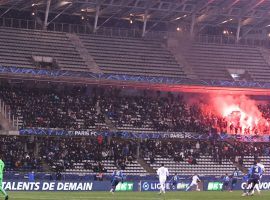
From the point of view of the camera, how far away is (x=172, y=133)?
218 ft

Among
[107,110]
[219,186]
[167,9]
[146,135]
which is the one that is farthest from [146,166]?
[167,9]

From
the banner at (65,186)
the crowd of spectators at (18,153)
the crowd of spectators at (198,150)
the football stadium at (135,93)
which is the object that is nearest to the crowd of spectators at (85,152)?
the football stadium at (135,93)

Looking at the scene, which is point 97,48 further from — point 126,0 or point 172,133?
point 172,133

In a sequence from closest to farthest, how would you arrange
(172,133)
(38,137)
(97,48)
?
1. (38,137)
2. (172,133)
3. (97,48)

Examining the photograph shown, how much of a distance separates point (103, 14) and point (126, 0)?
168 inches

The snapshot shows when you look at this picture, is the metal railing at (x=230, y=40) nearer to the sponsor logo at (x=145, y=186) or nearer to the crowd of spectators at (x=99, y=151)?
the crowd of spectators at (x=99, y=151)

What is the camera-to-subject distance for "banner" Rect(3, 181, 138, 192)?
163ft

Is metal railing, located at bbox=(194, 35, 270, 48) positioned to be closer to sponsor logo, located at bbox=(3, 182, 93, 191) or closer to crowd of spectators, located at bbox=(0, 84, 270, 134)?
crowd of spectators, located at bbox=(0, 84, 270, 134)

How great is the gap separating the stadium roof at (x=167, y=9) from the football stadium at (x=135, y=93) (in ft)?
0.45

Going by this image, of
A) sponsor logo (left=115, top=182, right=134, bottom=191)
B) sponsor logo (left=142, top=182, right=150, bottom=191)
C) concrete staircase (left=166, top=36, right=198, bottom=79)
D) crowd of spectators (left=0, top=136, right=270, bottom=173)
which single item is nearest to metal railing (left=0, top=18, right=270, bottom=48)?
concrete staircase (left=166, top=36, right=198, bottom=79)

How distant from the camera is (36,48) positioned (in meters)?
68.2

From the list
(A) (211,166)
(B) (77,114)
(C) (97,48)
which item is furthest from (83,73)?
(A) (211,166)

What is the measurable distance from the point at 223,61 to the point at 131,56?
9862mm

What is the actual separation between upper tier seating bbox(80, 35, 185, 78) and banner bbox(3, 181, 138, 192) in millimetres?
15820
